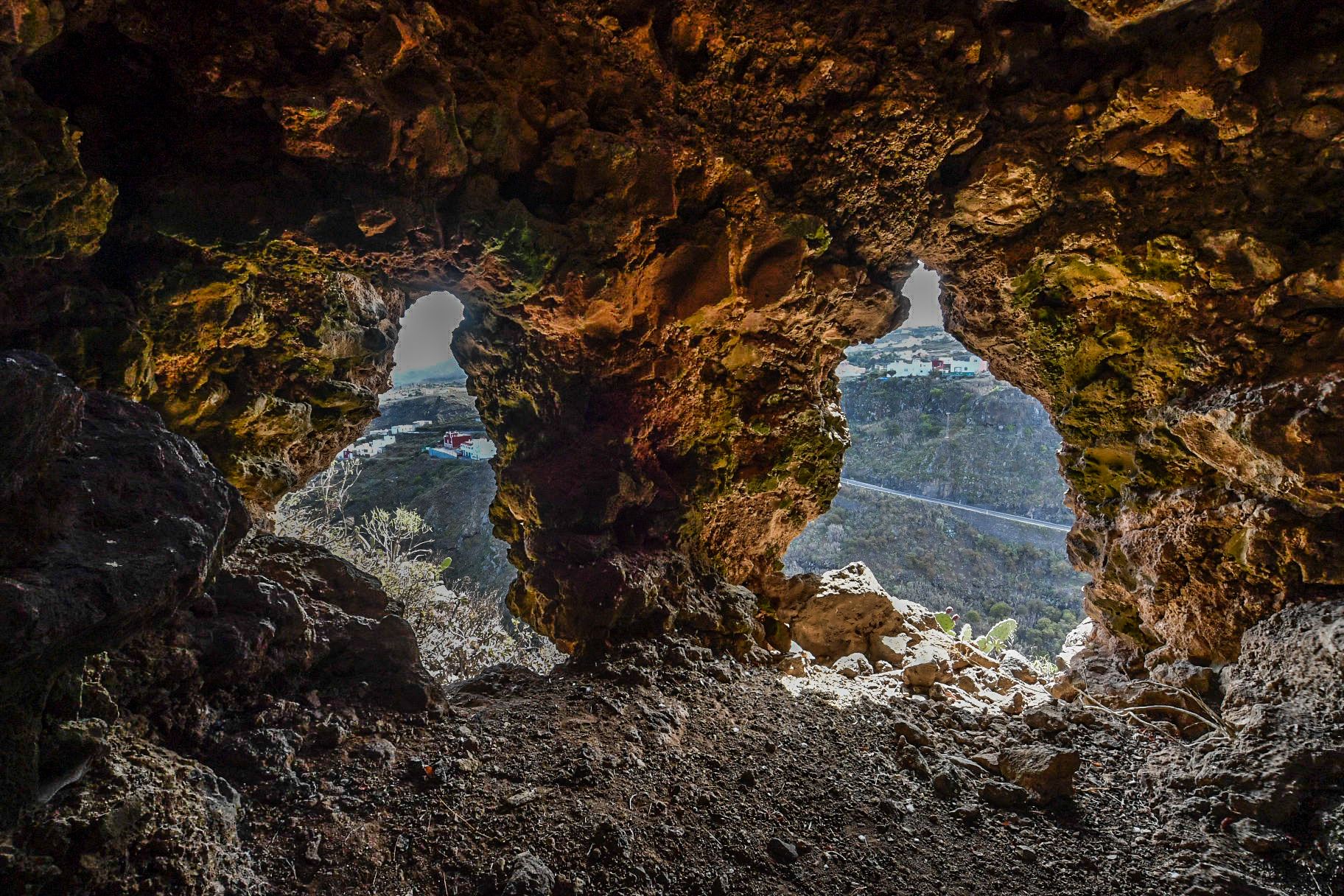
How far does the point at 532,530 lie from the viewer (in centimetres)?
493

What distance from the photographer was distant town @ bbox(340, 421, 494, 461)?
22969mm

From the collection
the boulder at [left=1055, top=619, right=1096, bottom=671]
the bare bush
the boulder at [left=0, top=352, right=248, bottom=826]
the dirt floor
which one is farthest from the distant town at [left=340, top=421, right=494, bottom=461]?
the boulder at [left=0, top=352, right=248, bottom=826]

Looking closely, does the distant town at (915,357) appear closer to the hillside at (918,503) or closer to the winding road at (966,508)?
the hillside at (918,503)

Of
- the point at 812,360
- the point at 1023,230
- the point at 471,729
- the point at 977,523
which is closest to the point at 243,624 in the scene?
the point at 471,729

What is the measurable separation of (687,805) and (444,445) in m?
23.3

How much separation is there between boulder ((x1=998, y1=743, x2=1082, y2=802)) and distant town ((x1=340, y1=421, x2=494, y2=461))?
70.7 feet

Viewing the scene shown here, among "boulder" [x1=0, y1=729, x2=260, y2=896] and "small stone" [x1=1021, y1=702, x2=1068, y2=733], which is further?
"small stone" [x1=1021, y1=702, x2=1068, y2=733]

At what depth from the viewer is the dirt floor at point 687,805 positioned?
204 centimetres

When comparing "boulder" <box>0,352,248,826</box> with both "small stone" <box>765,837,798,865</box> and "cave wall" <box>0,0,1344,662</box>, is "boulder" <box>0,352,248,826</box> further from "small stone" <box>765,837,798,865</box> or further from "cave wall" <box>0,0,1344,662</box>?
"small stone" <box>765,837,798,865</box>

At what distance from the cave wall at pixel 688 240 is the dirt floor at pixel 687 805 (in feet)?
3.74

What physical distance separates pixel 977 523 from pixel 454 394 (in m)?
29.7

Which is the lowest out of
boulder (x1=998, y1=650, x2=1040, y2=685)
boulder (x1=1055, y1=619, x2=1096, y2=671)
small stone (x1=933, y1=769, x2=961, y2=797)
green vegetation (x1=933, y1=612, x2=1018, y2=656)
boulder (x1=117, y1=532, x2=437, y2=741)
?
green vegetation (x1=933, y1=612, x2=1018, y2=656)

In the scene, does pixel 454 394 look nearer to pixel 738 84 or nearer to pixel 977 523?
pixel 738 84

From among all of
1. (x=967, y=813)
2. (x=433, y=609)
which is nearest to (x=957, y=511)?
(x=433, y=609)
